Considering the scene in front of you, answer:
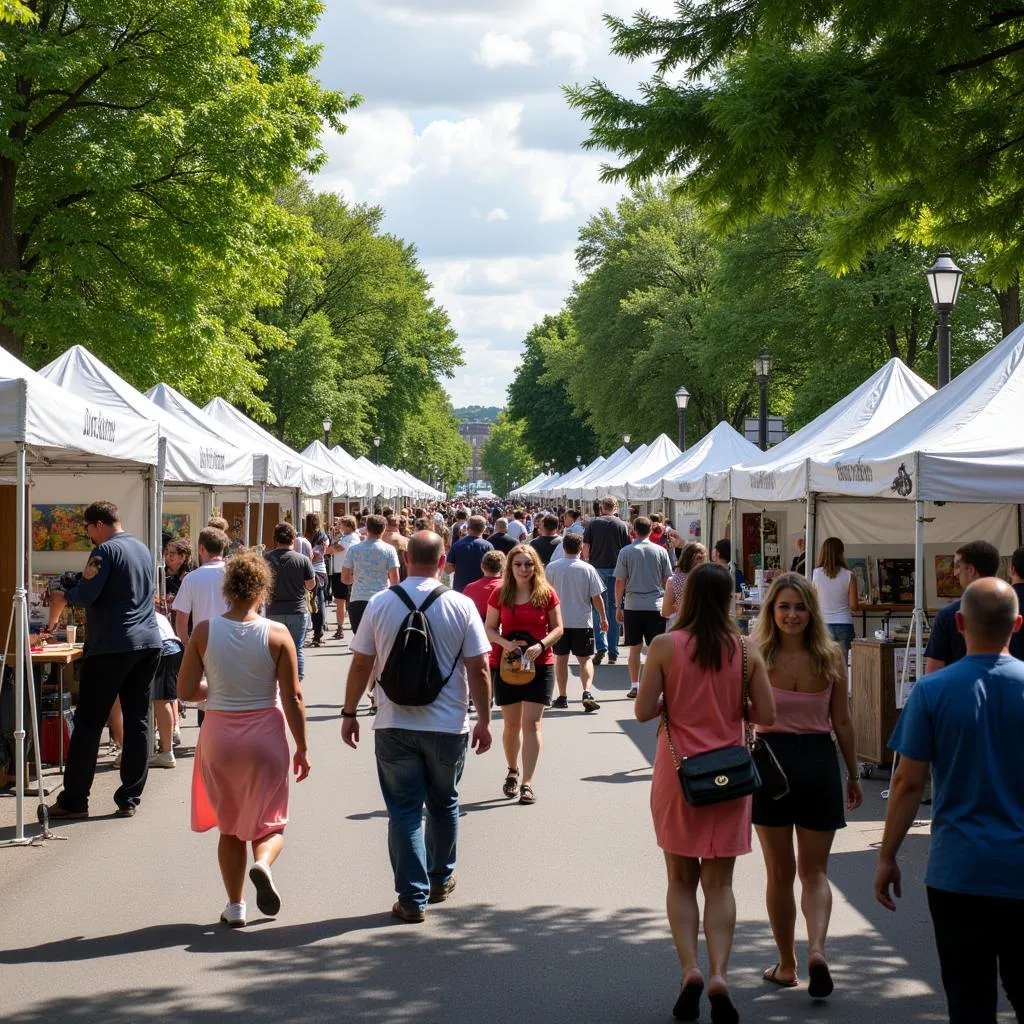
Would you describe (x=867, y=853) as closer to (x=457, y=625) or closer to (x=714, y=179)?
(x=457, y=625)

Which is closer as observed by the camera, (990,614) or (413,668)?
(990,614)

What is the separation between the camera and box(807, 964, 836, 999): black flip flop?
5539 millimetres

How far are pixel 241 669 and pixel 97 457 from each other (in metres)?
5.16

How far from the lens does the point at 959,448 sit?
31.7 ft

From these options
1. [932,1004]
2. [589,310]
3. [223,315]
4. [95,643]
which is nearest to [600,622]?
[95,643]

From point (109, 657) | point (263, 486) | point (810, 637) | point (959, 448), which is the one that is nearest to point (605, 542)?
point (263, 486)

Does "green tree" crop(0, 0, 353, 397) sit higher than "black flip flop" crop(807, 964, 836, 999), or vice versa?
"green tree" crop(0, 0, 353, 397)

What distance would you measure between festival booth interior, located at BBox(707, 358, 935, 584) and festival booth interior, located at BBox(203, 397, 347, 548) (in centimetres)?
650

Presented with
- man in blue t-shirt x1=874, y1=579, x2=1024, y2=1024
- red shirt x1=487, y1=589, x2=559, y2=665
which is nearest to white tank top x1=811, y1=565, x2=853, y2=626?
red shirt x1=487, y1=589, x2=559, y2=665

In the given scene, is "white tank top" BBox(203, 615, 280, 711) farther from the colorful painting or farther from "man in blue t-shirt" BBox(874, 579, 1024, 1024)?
the colorful painting

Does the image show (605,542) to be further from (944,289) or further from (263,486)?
(944,289)

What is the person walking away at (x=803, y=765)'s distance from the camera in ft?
18.6

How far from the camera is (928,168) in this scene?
8.33 metres

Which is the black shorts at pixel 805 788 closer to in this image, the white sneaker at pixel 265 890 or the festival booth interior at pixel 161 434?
the white sneaker at pixel 265 890
